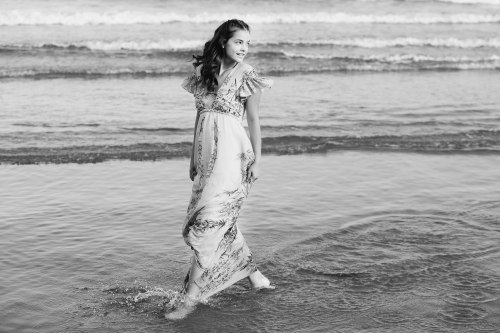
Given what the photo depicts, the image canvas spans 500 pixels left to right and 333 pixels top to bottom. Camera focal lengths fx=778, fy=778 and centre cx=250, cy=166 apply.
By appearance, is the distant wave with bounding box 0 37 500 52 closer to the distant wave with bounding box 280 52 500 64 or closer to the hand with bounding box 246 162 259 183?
the distant wave with bounding box 280 52 500 64

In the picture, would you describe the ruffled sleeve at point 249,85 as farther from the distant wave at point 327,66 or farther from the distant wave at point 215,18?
the distant wave at point 215,18

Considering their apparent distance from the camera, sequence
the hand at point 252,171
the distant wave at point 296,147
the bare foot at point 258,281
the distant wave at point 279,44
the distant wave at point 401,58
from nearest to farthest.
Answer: the hand at point 252,171 < the bare foot at point 258,281 < the distant wave at point 296,147 < the distant wave at point 401,58 < the distant wave at point 279,44

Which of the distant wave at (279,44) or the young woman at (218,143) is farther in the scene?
the distant wave at (279,44)

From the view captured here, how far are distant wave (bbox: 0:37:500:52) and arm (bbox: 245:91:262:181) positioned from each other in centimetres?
1497

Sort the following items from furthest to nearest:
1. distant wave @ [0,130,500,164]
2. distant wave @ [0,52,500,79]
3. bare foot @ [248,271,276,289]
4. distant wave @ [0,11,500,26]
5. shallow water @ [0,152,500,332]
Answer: distant wave @ [0,11,500,26] < distant wave @ [0,52,500,79] < distant wave @ [0,130,500,164] < bare foot @ [248,271,276,289] < shallow water @ [0,152,500,332]

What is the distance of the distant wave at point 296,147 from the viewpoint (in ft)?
29.4

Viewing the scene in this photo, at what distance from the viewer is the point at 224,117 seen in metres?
4.71

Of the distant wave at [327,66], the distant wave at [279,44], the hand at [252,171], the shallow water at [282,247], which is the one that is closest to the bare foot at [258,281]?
the shallow water at [282,247]

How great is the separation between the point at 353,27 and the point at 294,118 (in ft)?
45.2

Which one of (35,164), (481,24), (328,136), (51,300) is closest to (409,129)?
(328,136)

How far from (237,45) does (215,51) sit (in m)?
0.14

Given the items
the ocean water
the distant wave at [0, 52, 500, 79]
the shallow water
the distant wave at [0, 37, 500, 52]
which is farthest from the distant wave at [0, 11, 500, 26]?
the shallow water

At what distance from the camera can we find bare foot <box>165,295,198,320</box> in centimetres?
471

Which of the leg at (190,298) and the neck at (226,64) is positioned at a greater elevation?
the neck at (226,64)
